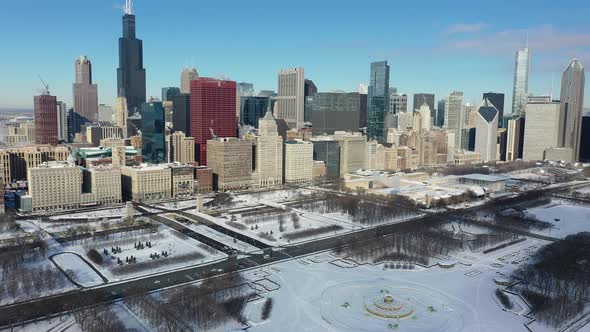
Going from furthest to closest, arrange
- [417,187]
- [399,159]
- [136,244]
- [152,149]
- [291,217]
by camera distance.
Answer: [399,159] < [152,149] < [417,187] < [291,217] < [136,244]

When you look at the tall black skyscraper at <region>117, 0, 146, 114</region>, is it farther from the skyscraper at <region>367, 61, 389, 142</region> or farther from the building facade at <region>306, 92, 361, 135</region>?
the skyscraper at <region>367, 61, 389, 142</region>

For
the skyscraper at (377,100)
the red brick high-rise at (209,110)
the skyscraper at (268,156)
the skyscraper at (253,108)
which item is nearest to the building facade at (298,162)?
the skyscraper at (268,156)

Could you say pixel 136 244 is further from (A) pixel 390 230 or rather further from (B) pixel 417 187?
(B) pixel 417 187

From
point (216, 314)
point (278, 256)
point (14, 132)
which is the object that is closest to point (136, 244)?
point (278, 256)

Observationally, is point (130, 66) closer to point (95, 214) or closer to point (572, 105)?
point (95, 214)

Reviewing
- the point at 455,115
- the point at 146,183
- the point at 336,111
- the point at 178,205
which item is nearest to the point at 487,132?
the point at 455,115

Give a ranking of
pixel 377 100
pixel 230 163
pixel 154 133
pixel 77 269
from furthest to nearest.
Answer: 1. pixel 377 100
2. pixel 154 133
3. pixel 230 163
4. pixel 77 269

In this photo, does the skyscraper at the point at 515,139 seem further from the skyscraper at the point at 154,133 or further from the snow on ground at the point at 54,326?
the snow on ground at the point at 54,326
